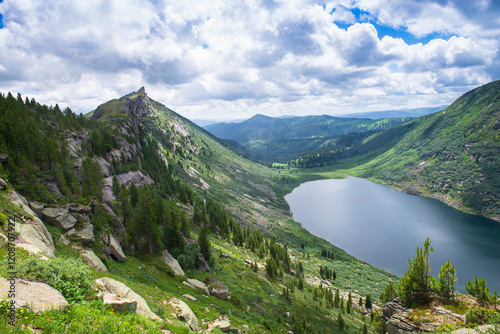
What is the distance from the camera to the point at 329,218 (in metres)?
173

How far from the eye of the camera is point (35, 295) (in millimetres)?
10977

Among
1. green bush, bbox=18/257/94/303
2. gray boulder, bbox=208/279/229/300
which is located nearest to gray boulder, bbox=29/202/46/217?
green bush, bbox=18/257/94/303

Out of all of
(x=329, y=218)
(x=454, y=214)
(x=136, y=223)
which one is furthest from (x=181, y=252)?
(x=454, y=214)

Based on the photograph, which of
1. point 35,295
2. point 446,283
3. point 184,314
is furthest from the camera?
point 446,283

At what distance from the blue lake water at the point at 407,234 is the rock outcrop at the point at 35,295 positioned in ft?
401

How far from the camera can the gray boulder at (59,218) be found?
26781 mm

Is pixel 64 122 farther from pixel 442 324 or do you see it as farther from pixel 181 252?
pixel 442 324

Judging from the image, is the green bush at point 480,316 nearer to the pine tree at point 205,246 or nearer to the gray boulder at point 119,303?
the gray boulder at point 119,303

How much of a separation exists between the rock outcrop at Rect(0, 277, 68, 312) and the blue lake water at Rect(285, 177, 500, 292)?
122 m

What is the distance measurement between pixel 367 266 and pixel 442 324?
295 ft

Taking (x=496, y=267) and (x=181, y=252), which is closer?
(x=181, y=252)

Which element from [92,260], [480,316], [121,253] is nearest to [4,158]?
[121,253]

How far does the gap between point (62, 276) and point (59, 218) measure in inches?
718

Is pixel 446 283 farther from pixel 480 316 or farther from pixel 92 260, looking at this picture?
pixel 92 260
